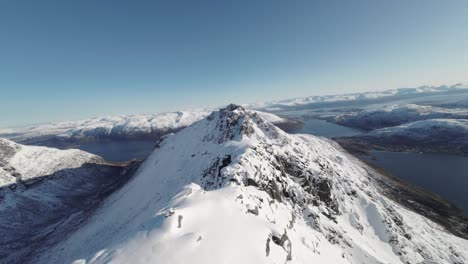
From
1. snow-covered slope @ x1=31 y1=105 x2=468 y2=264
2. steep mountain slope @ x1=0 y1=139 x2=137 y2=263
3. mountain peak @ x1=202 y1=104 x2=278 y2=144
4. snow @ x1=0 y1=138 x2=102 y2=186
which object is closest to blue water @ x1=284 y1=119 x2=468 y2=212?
snow-covered slope @ x1=31 y1=105 x2=468 y2=264

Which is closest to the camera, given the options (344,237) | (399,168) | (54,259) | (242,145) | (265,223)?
(265,223)

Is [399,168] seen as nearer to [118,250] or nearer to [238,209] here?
[238,209]

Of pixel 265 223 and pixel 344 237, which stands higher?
pixel 265 223

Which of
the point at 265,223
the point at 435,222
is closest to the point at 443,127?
the point at 435,222

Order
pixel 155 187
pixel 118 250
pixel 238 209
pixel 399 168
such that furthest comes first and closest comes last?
pixel 399 168, pixel 155 187, pixel 238 209, pixel 118 250

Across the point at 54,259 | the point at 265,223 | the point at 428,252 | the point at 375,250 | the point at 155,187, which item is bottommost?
the point at 428,252

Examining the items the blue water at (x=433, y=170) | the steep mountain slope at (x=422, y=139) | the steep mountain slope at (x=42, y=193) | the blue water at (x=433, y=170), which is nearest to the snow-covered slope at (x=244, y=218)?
the steep mountain slope at (x=42, y=193)

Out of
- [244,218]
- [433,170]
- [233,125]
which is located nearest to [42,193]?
[233,125]

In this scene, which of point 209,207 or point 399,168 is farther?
point 399,168
